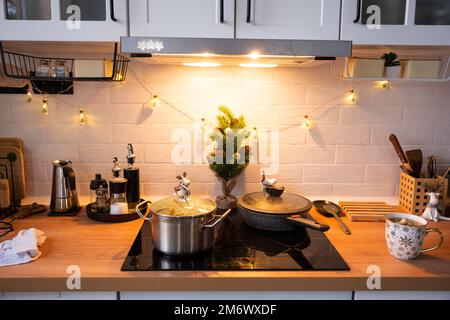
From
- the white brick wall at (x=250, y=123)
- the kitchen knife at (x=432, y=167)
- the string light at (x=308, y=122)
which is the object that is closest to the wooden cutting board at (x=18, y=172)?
the white brick wall at (x=250, y=123)

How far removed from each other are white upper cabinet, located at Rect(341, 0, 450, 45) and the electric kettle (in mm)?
1216

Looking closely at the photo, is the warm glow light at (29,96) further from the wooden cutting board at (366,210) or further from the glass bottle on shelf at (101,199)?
the wooden cutting board at (366,210)

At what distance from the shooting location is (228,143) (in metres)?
1.61

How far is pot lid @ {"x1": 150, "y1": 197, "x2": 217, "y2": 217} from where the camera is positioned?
120 cm

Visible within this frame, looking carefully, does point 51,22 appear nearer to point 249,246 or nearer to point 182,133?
point 182,133

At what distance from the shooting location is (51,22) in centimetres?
128

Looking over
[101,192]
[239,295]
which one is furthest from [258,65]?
[239,295]

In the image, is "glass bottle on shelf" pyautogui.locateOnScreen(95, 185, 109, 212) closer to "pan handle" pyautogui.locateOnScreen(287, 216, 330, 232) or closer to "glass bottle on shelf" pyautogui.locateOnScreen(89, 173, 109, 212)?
"glass bottle on shelf" pyautogui.locateOnScreen(89, 173, 109, 212)

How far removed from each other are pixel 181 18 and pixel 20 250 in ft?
3.01

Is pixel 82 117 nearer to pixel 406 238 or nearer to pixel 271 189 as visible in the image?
pixel 271 189

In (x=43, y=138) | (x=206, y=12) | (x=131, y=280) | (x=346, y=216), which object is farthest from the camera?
(x=43, y=138)

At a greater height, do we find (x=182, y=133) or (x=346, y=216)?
(x=182, y=133)
